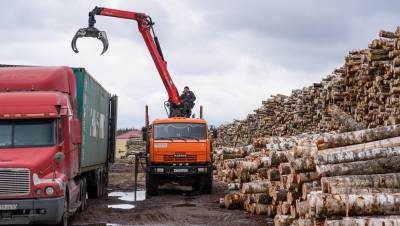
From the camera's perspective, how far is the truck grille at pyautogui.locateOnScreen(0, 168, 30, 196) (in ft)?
39.0

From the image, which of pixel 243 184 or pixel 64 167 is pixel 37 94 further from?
pixel 243 184

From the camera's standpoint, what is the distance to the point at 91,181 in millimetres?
20406

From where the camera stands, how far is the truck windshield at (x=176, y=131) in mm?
22125

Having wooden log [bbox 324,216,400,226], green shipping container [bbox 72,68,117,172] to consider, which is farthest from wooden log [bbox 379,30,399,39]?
green shipping container [bbox 72,68,117,172]

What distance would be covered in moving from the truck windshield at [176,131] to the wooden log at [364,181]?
37.5 ft

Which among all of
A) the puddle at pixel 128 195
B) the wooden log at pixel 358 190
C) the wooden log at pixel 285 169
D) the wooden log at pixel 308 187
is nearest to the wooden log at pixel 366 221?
the wooden log at pixel 358 190

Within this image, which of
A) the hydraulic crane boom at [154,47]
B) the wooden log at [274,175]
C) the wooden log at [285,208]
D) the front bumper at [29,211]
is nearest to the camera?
the front bumper at [29,211]

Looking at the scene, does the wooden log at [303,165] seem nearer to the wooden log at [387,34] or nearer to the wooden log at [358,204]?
the wooden log at [358,204]

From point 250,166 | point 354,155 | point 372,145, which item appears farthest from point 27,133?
point 250,166

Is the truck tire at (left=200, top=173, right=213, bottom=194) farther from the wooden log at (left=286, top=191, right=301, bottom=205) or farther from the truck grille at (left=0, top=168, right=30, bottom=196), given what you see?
the truck grille at (left=0, top=168, right=30, bottom=196)

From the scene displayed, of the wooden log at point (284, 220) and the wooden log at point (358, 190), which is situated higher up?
the wooden log at point (358, 190)

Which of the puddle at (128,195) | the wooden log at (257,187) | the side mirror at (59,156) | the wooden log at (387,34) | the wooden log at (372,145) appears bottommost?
the puddle at (128,195)

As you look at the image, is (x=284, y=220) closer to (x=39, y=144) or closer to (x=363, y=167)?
(x=363, y=167)

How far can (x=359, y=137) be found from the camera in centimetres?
1219
